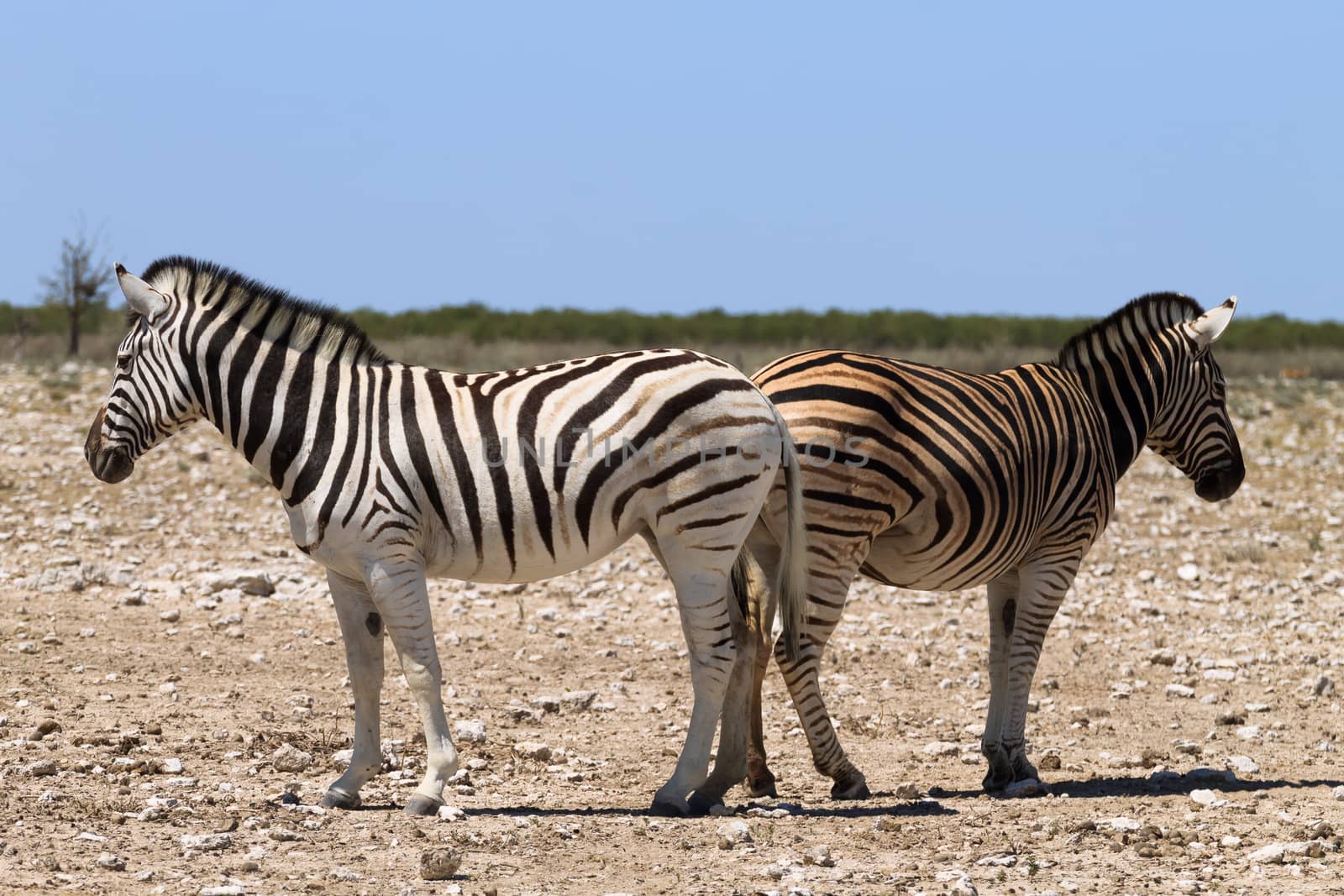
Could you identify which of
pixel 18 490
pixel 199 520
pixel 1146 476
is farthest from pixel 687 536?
pixel 1146 476

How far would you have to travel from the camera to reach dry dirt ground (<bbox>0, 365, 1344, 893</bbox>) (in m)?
5.73

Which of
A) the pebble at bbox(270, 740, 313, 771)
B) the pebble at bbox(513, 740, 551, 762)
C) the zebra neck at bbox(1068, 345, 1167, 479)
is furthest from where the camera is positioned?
the zebra neck at bbox(1068, 345, 1167, 479)

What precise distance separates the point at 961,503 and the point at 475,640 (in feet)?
15.1

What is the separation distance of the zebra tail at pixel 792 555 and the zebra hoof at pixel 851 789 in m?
0.73

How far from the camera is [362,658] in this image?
22.3 ft

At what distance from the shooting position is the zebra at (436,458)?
21.3ft

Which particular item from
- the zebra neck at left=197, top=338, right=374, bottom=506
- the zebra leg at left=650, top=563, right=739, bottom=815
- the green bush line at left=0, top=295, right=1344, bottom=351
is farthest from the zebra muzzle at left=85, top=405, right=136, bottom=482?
the green bush line at left=0, top=295, right=1344, bottom=351

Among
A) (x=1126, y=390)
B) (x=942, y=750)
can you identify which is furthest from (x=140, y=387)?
(x=1126, y=390)

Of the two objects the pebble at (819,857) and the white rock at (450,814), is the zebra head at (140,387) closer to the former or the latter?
the white rock at (450,814)

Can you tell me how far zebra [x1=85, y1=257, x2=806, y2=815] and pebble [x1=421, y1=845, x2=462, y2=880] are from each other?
3.62 feet

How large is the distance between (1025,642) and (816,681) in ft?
4.43

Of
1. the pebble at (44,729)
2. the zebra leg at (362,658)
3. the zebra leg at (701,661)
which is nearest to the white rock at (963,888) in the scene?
the zebra leg at (701,661)

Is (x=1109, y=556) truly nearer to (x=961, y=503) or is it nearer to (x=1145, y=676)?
(x=1145, y=676)

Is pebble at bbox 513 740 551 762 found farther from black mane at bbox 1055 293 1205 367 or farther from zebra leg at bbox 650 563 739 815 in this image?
black mane at bbox 1055 293 1205 367
